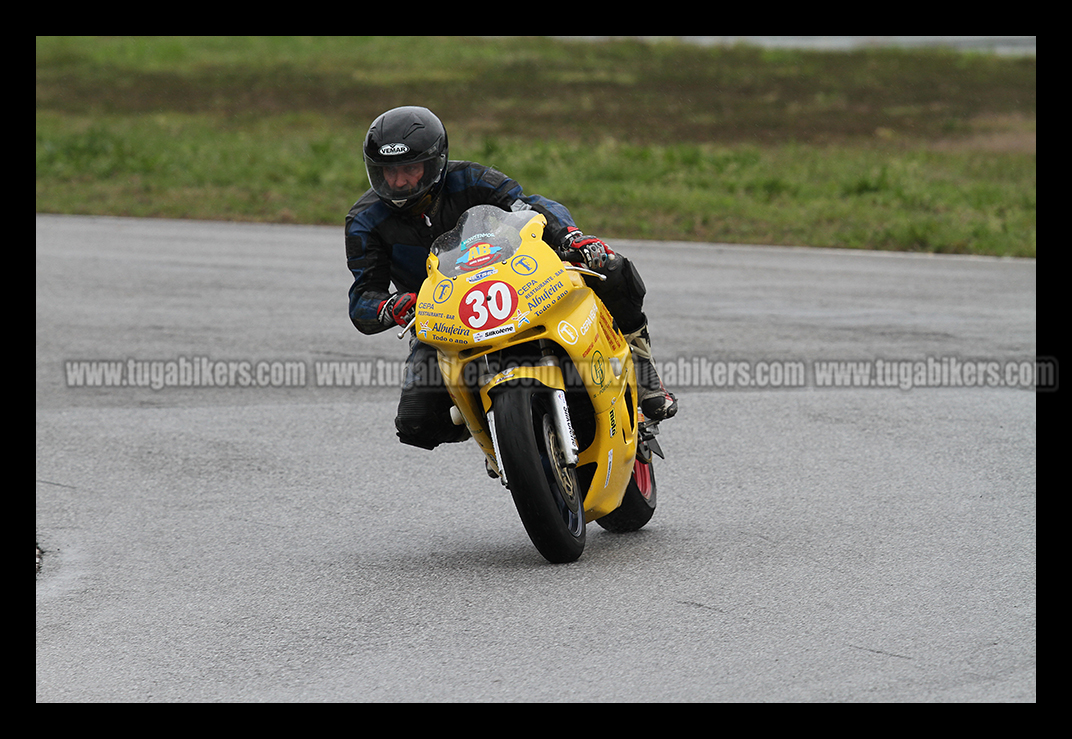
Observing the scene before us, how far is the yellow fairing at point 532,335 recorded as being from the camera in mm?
5066

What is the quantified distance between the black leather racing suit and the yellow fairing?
0.24 m

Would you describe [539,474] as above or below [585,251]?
below

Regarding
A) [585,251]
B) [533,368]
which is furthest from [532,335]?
[585,251]

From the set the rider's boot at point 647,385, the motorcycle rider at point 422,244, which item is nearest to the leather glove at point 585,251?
the motorcycle rider at point 422,244

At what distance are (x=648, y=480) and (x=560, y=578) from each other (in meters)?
1.07

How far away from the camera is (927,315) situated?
41.1ft

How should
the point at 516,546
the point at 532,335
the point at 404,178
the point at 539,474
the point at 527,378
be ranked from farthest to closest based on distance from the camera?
the point at 516,546 → the point at 404,178 → the point at 532,335 → the point at 527,378 → the point at 539,474

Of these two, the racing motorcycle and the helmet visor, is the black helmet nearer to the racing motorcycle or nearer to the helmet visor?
the helmet visor

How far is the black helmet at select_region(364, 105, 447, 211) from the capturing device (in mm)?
5492

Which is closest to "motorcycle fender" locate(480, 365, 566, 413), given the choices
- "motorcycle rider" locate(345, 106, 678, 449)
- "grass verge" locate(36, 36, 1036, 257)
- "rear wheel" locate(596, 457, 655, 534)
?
"motorcycle rider" locate(345, 106, 678, 449)

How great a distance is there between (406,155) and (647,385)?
4.93 ft

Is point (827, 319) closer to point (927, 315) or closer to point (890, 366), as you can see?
point (927, 315)

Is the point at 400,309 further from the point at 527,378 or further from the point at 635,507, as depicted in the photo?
the point at 635,507

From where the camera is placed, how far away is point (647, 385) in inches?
237
